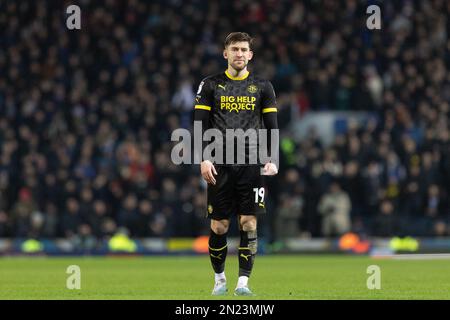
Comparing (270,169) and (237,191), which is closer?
(270,169)

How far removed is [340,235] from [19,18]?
36.2ft

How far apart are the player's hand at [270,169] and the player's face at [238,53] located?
3.44ft

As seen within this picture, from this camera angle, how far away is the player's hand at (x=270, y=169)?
11891 millimetres

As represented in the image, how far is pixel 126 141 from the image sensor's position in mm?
26766

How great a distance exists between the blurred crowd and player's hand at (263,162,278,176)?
12822 mm

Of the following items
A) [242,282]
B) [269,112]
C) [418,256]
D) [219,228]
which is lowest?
[418,256]

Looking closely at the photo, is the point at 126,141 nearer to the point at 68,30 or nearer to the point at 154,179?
the point at 154,179

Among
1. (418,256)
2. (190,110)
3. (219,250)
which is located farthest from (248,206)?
A: (190,110)

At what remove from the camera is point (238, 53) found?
39.4ft

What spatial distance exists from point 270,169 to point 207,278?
13.9 feet

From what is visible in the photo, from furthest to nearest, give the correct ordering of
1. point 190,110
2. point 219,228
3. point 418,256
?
point 190,110
point 418,256
point 219,228

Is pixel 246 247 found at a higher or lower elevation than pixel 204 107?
lower

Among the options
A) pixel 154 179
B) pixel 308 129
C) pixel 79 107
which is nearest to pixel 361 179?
pixel 308 129

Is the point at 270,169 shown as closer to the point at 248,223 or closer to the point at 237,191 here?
the point at 237,191
